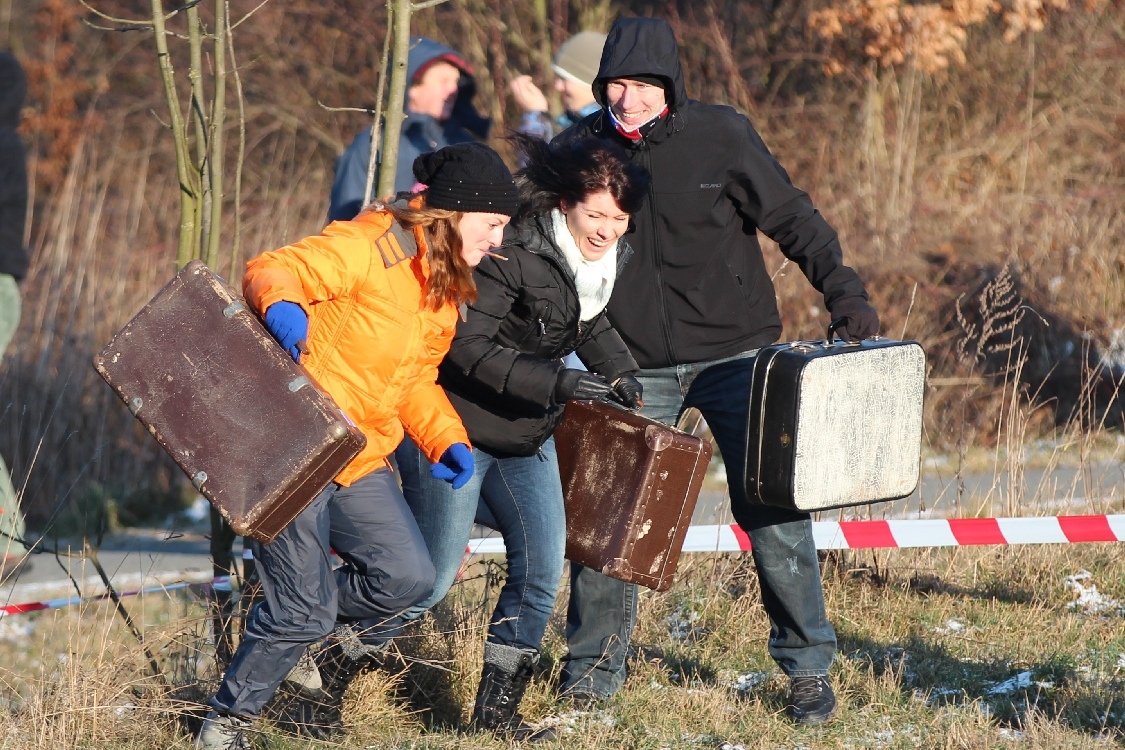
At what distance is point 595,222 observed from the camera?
136 inches

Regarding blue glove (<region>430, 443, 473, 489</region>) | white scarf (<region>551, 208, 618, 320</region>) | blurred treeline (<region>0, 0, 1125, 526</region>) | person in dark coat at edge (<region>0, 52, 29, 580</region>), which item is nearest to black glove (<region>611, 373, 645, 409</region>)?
white scarf (<region>551, 208, 618, 320</region>)

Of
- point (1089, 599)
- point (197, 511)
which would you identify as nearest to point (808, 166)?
point (197, 511)

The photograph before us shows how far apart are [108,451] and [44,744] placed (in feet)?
14.4

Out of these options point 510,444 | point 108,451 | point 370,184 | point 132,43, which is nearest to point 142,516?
point 108,451

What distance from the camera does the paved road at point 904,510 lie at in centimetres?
516

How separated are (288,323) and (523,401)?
0.69 metres

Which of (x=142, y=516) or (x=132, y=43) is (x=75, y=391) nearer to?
(x=142, y=516)

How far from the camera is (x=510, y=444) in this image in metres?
3.53

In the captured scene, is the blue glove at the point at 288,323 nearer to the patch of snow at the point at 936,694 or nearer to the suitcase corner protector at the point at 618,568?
the suitcase corner protector at the point at 618,568

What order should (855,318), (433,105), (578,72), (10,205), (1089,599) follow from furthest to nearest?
(433,105) → (578,72) → (10,205) → (1089,599) → (855,318)

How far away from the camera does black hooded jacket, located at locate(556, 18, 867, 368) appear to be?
3.78 m

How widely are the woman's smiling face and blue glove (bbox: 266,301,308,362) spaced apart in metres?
0.83

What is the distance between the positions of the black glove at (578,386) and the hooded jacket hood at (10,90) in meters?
3.15

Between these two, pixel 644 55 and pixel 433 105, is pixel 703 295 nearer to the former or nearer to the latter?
pixel 644 55
